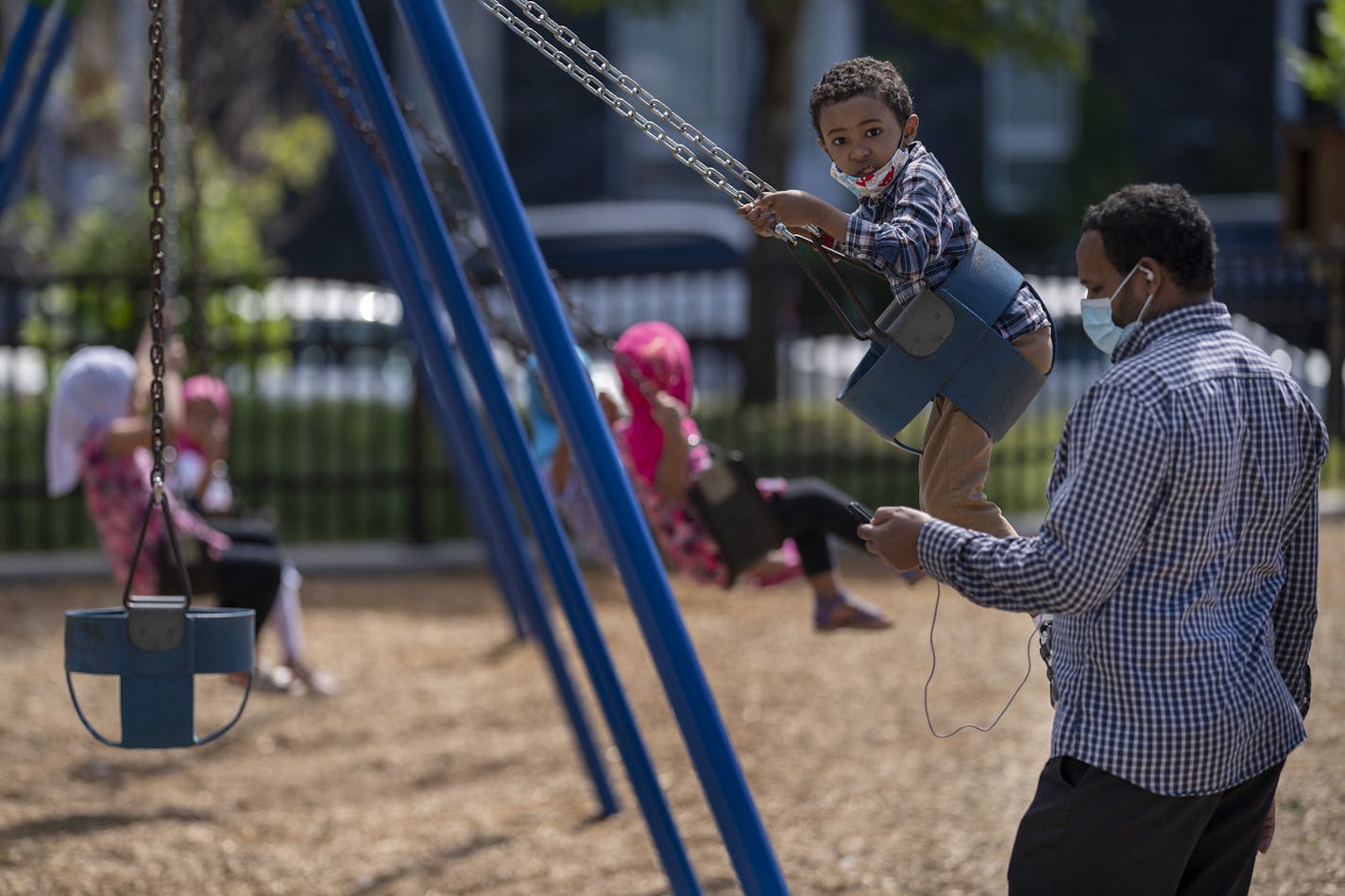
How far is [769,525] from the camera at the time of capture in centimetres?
396

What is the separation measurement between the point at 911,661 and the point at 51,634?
12.5 feet

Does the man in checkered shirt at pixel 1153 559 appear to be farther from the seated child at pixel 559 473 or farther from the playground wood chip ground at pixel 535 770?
the seated child at pixel 559 473

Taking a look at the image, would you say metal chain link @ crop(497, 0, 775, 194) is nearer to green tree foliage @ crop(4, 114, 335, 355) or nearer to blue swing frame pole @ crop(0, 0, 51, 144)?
blue swing frame pole @ crop(0, 0, 51, 144)

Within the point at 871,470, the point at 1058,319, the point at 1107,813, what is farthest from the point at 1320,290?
the point at 1107,813

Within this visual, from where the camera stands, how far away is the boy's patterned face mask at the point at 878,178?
104 inches

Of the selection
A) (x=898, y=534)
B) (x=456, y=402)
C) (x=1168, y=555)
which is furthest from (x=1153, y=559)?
(x=456, y=402)

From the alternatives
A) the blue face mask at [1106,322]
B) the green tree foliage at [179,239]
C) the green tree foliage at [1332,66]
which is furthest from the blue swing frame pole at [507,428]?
the green tree foliage at [1332,66]

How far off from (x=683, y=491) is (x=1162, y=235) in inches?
76.6

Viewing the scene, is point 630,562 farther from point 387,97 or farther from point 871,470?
point 871,470

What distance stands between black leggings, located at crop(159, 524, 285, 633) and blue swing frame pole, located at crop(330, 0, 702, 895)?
114cm

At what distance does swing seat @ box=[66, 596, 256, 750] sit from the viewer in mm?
3064

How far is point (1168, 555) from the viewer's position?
7.30 ft

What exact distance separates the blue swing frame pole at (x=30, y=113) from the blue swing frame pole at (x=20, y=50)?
320 millimetres

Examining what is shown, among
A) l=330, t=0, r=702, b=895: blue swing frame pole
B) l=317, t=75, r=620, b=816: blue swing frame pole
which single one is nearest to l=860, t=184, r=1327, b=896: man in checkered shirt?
l=330, t=0, r=702, b=895: blue swing frame pole
